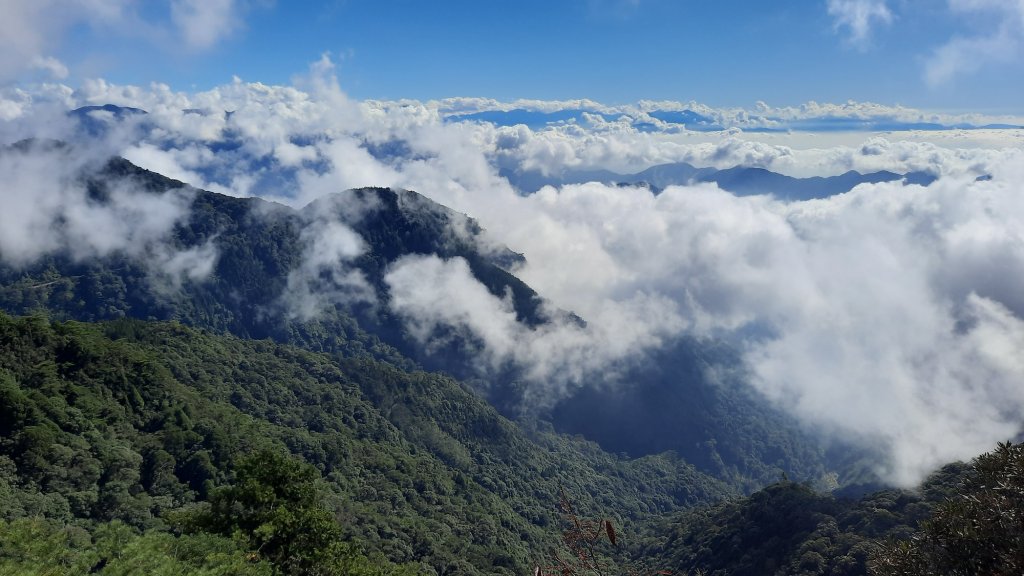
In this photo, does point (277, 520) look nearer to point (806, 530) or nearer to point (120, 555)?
point (120, 555)

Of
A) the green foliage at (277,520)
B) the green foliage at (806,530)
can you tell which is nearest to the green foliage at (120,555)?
the green foliage at (277,520)

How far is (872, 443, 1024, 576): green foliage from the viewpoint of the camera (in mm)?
22266

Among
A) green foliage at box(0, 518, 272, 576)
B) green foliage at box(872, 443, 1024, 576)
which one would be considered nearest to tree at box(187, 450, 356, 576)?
green foliage at box(0, 518, 272, 576)

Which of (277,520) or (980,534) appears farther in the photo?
(277,520)

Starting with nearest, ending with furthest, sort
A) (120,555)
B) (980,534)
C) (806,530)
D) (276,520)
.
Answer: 1. (980,534)
2. (120,555)
3. (276,520)
4. (806,530)

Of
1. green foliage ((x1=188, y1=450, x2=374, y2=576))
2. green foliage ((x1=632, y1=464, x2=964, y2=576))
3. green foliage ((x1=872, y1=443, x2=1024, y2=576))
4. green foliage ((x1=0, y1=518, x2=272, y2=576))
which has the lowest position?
green foliage ((x1=632, y1=464, x2=964, y2=576))

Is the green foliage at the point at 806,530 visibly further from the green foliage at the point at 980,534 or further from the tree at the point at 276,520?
the tree at the point at 276,520

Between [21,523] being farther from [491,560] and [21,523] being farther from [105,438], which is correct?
[491,560]

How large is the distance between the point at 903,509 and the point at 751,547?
41.4 metres

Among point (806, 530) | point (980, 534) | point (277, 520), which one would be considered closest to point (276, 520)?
point (277, 520)

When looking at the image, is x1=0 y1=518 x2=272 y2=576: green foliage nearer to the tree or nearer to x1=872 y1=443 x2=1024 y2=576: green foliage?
the tree

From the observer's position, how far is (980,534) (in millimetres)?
23500

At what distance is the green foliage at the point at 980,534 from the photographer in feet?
73.0

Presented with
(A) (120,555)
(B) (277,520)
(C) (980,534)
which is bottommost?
(B) (277,520)
